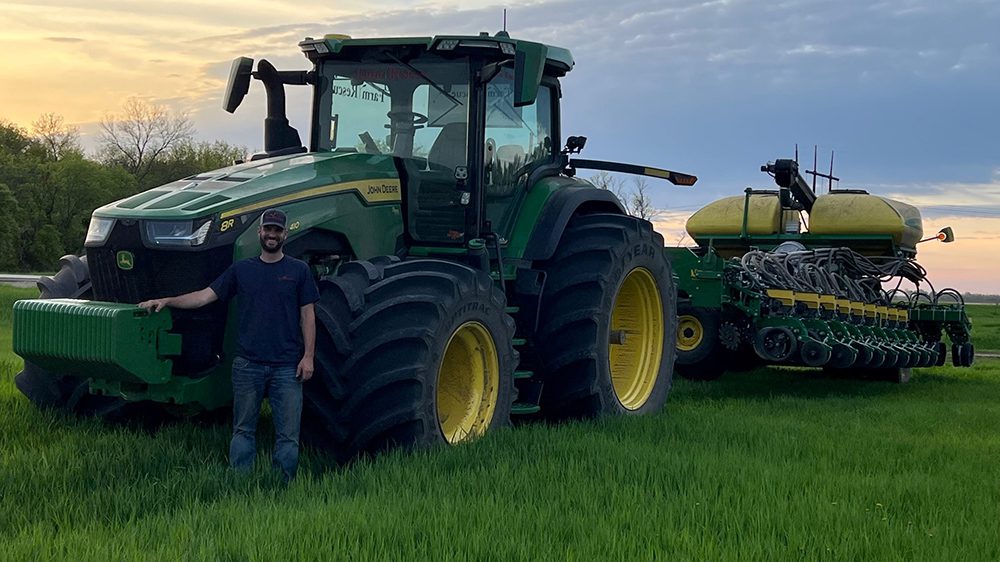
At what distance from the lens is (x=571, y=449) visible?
6773 mm

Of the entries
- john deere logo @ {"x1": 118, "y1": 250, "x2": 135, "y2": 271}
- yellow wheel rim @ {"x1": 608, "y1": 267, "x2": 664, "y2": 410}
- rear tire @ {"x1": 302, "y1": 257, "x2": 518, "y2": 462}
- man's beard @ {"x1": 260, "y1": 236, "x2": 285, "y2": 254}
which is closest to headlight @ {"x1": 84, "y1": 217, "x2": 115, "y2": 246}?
john deere logo @ {"x1": 118, "y1": 250, "x2": 135, "y2": 271}

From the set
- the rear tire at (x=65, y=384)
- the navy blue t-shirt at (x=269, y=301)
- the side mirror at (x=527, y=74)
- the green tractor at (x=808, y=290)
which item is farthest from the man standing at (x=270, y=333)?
the green tractor at (x=808, y=290)

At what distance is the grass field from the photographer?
463 centimetres

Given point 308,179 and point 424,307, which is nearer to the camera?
point 424,307

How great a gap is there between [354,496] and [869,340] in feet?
30.1

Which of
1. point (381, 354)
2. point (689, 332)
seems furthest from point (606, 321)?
point (689, 332)

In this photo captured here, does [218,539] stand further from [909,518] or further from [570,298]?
[570,298]

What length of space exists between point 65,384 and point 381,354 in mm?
2852

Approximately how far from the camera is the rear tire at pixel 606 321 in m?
8.05

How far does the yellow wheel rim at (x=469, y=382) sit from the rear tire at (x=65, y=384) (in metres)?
2.35

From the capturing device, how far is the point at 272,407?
6227 millimetres

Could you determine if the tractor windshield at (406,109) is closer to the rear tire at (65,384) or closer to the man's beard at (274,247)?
the man's beard at (274,247)

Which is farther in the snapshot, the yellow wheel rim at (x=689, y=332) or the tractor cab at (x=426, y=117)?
the yellow wheel rim at (x=689, y=332)

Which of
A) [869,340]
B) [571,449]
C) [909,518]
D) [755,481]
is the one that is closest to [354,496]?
[571,449]
